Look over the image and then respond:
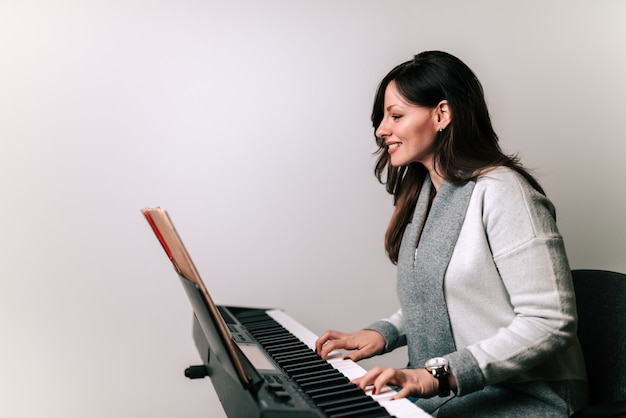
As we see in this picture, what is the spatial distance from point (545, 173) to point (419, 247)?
49.6 inches

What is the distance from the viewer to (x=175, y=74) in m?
2.69

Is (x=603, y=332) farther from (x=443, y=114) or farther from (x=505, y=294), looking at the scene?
(x=443, y=114)

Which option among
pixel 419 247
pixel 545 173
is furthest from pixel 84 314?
pixel 545 173

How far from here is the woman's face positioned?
1.74 m

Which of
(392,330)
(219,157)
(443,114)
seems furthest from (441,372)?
(219,157)

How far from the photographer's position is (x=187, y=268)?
46.2 inches

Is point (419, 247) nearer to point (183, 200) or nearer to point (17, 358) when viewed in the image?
point (183, 200)

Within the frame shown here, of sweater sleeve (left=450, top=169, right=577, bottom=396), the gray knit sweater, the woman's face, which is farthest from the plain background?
sweater sleeve (left=450, top=169, right=577, bottom=396)

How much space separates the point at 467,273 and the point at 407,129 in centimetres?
41

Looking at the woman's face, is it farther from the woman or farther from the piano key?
the piano key

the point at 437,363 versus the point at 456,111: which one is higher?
the point at 456,111

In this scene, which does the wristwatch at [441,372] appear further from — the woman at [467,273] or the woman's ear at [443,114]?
the woman's ear at [443,114]

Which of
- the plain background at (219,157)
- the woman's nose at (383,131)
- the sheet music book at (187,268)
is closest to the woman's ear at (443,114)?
the woman's nose at (383,131)

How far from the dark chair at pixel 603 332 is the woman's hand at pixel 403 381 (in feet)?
1.46
